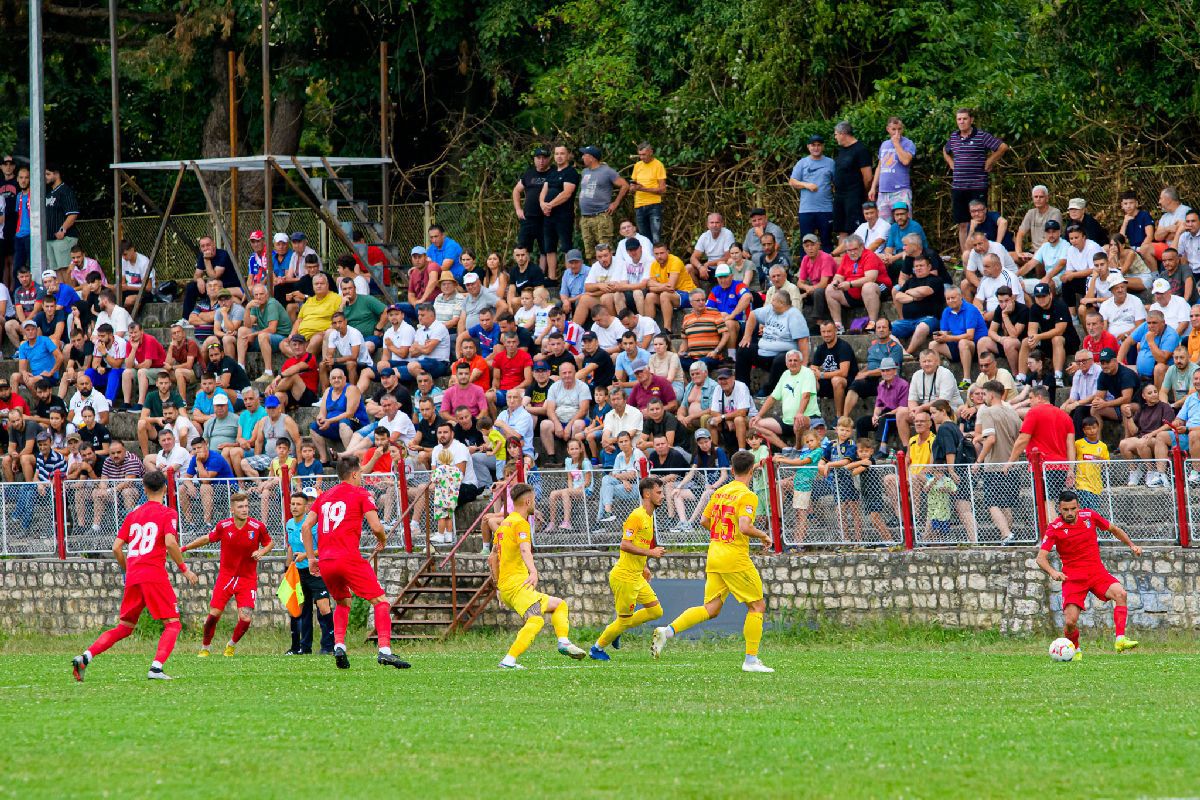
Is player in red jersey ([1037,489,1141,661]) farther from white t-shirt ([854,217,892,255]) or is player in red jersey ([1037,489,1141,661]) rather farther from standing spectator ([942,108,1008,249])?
standing spectator ([942,108,1008,249])

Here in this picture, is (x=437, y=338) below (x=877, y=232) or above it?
below

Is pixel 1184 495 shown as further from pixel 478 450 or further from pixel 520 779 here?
pixel 520 779

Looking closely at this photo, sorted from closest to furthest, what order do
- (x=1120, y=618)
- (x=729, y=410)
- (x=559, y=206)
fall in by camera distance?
(x=1120, y=618) < (x=729, y=410) < (x=559, y=206)

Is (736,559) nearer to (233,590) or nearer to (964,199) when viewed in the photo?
(233,590)

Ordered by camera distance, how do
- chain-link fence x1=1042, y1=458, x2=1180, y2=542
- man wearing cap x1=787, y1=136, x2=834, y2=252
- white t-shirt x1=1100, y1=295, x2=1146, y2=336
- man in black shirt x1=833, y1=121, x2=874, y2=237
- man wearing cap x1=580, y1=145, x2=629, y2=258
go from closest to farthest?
chain-link fence x1=1042, y1=458, x2=1180, y2=542, white t-shirt x1=1100, y1=295, x2=1146, y2=336, man in black shirt x1=833, y1=121, x2=874, y2=237, man wearing cap x1=787, y1=136, x2=834, y2=252, man wearing cap x1=580, y1=145, x2=629, y2=258

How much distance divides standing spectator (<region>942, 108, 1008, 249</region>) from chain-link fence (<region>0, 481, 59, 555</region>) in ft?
44.2

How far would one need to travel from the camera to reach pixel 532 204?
26.8m

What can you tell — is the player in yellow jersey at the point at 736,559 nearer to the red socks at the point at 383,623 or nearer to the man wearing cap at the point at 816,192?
the red socks at the point at 383,623

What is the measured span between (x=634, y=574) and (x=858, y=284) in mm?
7741

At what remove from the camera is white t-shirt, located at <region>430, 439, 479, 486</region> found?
2200 cm

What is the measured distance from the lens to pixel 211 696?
13.7 m

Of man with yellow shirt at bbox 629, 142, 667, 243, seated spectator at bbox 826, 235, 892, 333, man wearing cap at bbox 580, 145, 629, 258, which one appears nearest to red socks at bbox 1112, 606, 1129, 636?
seated spectator at bbox 826, 235, 892, 333

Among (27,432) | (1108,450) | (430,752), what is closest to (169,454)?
(27,432)

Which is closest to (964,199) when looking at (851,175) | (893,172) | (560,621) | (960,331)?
(893,172)
